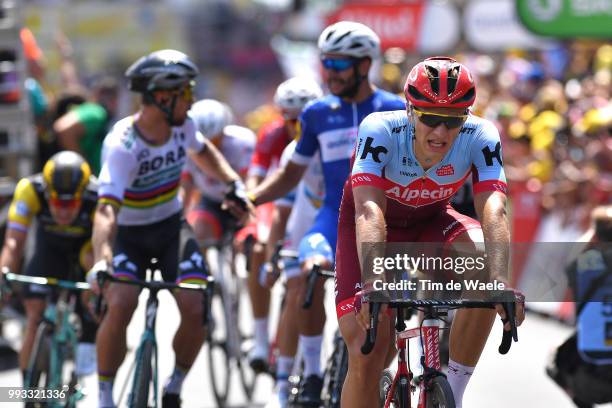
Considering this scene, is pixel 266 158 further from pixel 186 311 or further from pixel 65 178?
pixel 186 311

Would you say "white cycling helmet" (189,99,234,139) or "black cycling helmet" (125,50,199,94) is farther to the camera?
"white cycling helmet" (189,99,234,139)

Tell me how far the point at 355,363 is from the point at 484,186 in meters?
0.98

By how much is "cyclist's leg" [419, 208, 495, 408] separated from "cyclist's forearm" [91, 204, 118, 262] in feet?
6.15

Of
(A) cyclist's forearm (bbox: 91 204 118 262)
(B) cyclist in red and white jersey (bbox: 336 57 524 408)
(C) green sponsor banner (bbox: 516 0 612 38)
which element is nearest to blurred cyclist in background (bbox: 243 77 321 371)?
(A) cyclist's forearm (bbox: 91 204 118 262)

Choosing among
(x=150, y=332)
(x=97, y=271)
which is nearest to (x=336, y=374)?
(x=150, y=332)

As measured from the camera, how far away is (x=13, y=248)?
910 centimetres

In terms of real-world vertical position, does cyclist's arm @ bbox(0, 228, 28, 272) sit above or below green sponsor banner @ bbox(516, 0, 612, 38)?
below

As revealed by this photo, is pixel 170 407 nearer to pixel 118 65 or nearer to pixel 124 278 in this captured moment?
pixel 124 278

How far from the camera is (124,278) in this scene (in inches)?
300

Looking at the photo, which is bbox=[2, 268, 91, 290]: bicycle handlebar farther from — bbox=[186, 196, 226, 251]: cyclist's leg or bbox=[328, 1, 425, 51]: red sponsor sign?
bbox=[328, 1, 425, 51]: red sponsor sign

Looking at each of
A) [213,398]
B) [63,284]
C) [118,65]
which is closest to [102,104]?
[213,398]

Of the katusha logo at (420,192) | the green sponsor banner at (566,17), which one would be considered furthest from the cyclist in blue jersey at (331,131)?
the green sponsor banner at (566,17)

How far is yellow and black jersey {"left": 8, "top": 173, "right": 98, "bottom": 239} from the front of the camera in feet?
30.2

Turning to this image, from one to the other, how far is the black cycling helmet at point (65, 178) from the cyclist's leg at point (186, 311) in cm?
117
